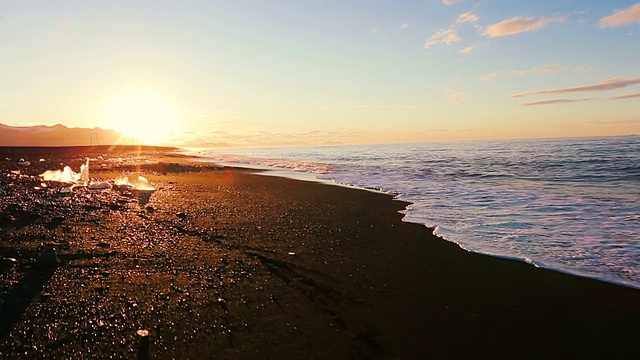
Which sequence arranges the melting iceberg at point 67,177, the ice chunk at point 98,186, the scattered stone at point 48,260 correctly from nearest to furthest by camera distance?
the scattered stone at point 48,260
the ice chunk at point 98,186
the melting iceberg at point 67,177

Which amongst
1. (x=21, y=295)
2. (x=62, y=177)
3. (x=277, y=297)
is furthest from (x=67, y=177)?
(x=277, y=297)

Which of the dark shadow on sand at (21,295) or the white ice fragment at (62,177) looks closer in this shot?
the dark shadow on sand at (21,295)

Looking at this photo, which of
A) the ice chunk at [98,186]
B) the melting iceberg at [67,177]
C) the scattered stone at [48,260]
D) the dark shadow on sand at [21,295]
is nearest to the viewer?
the dark shadow on sand at [21,295]

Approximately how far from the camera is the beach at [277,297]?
4270 millimetres

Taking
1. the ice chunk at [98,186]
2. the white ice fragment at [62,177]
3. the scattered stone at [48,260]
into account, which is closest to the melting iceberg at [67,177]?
the white ice fragment at [62,177]

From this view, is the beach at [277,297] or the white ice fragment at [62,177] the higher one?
the white ice fragment at [62,177]

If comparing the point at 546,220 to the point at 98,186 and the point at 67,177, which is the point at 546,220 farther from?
the point at 67,177

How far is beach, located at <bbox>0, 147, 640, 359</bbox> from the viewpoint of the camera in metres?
4.27

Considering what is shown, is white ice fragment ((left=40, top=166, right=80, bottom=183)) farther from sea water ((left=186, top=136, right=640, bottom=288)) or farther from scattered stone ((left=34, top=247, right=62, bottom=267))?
sea water ((left=186, top=136, right=640, bottom=288))

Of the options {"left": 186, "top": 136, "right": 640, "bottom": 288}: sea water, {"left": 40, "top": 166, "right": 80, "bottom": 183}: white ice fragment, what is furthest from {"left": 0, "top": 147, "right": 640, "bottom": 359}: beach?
{"left": 40, "top": 166, "right": 80, "bottom": 183}: white ice fragment

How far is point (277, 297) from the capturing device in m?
5.52

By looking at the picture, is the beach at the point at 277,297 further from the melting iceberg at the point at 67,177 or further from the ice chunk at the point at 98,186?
the melting iceberg at the point at 67,177

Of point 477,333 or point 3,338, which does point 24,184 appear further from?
point 477,333

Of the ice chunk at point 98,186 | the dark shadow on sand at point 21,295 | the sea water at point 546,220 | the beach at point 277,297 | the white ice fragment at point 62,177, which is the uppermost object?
the white ice fragment at point 62,177
